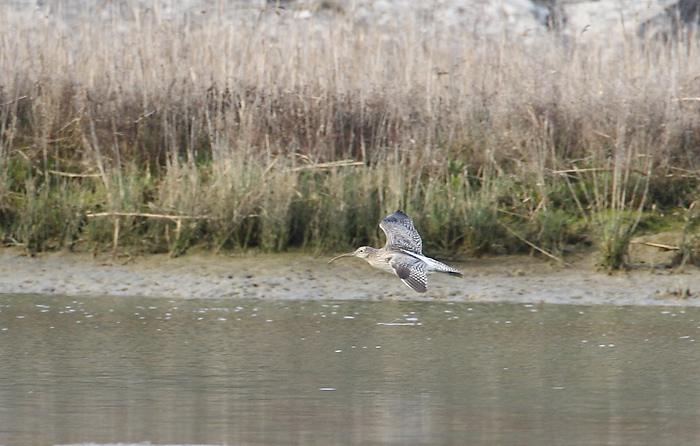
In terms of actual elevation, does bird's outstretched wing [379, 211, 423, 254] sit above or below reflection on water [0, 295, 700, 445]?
above

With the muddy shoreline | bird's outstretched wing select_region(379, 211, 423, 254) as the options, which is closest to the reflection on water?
the muddy shoreline

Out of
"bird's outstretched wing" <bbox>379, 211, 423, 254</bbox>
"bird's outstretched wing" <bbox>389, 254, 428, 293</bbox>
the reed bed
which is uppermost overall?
the reed bed

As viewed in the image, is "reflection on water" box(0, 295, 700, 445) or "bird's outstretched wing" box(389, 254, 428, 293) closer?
"reflection on water" box(0, 295, 700, 445)

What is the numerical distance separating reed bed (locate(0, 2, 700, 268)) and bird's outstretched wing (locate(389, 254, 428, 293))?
157 cm

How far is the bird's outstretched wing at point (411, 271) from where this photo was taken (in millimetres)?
5305

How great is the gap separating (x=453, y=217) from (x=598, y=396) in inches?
127

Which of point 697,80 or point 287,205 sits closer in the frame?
point 287,205

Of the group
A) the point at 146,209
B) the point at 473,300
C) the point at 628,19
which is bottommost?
the point at 473,300

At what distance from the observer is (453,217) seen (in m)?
7.38

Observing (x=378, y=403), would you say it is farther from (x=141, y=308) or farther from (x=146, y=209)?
(x=146, y=209)

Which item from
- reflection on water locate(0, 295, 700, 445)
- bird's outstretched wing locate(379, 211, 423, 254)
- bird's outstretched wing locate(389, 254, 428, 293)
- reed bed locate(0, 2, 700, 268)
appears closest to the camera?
reflection on water locate(0, 295, 700, 445)

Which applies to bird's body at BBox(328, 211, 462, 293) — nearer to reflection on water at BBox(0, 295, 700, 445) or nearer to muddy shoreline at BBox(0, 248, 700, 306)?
reflection on water at BBox(0, 295, 700, 445)

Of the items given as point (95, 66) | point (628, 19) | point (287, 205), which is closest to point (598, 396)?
point (287, 205)

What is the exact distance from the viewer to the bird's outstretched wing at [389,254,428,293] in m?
5.30
